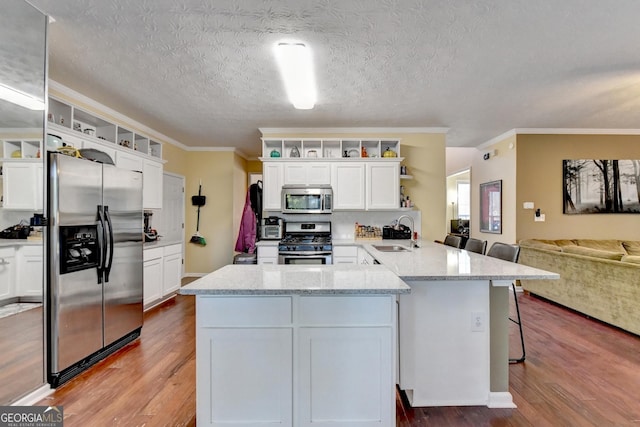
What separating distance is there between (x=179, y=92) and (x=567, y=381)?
14.6ft

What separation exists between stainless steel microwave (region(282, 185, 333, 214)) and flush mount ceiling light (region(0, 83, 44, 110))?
283 cm

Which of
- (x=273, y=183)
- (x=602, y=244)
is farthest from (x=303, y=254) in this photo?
(x=602, y=244)

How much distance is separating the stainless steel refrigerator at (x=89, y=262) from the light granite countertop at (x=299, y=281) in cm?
127

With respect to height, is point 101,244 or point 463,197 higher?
point 463,197

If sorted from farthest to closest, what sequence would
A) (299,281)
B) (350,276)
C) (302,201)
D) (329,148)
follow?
(329,148), (302,201), (350,276), (299,281)

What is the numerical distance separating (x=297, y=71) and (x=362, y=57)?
0.59 metres

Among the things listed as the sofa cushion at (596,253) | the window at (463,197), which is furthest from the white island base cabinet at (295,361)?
the window at (463,197)


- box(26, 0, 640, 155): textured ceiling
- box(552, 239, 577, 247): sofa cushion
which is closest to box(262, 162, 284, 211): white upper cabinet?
box(26, 0, 640, 155): textured ceiling

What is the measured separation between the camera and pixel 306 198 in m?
4.52

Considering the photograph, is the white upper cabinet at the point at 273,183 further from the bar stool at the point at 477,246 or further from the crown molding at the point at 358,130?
the bar stool at the point at 477,246

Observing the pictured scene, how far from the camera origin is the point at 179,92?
3.38 metres

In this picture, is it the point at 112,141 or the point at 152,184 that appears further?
the point at 152,184

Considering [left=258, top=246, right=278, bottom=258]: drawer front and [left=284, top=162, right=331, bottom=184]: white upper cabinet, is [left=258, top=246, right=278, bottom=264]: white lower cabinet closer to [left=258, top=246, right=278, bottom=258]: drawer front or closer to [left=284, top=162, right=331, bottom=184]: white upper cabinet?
[left=258, top=246, right=278, bottom=258]: drawer front

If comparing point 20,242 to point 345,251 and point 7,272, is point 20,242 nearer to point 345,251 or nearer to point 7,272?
point 7,272
